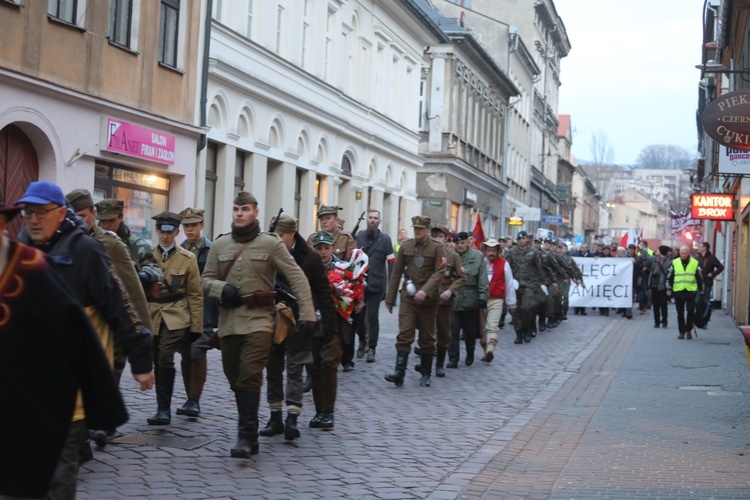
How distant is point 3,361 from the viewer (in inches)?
161

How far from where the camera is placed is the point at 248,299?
27.9 ft

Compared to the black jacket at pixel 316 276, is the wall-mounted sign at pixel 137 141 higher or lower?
higher

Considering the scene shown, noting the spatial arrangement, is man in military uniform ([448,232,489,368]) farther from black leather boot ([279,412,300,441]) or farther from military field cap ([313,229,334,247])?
black leather boot ([279,412,300,441])

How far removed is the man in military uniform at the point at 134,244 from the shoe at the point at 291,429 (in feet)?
4.64

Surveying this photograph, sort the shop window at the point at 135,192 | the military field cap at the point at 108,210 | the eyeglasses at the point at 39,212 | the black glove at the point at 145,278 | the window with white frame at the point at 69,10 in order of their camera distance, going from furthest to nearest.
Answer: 1. the shop window at the point at 135,192
2. the window with white frame at the point at 69,10
3. the military field cap at the point at 108,210
4. the black glove at the point at 145,278
5. the eyeglasses at the point at 39,212

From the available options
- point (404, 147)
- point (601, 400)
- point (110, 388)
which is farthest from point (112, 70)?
point (404, 147)

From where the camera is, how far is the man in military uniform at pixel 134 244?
29.2 ft

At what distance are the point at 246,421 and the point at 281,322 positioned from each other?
73cm

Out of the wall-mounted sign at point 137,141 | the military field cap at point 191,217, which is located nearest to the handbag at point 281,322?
the military field cap at point 191,217

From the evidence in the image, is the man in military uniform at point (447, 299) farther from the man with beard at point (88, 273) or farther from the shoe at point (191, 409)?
the man with beard at point (88, 273)

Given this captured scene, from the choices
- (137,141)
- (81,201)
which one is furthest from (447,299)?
(137,141)

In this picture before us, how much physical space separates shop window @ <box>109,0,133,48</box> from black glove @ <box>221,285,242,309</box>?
12.2m

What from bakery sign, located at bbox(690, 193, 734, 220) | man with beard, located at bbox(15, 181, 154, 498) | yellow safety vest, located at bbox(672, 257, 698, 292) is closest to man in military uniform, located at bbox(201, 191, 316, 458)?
man with beard, located at bbox(15, 181, 154, 498)

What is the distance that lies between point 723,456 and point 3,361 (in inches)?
257
